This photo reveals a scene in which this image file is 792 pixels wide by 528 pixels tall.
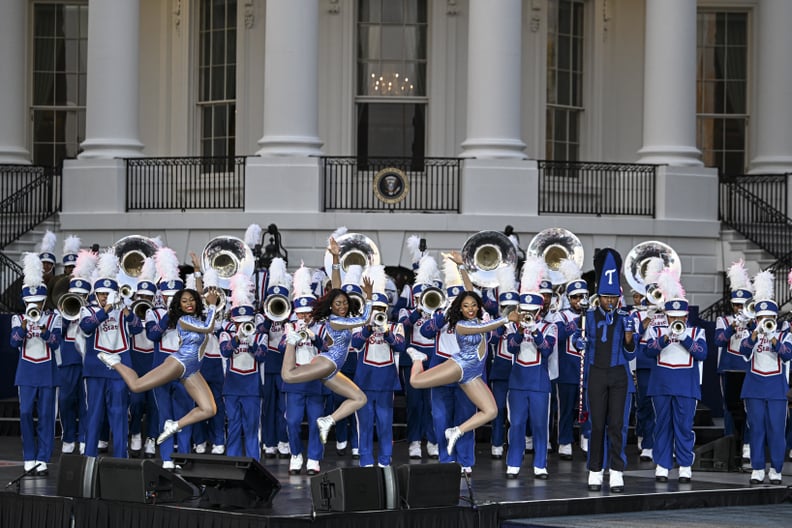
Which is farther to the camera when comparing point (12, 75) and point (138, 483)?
point (12, 75)

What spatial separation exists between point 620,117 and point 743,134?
2.24 m

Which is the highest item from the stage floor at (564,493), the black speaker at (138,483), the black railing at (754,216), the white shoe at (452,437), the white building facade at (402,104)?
the white building facade at (402,104)

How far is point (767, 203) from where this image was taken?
98.5ft

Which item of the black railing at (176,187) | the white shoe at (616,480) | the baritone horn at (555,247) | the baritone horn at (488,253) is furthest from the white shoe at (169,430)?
the black railing at (176,187)

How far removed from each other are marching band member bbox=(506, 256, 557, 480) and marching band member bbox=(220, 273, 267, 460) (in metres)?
2.52

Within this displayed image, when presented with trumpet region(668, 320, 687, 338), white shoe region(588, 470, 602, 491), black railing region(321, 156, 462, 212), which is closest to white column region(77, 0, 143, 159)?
black railing region(321, 156, 462, 212)

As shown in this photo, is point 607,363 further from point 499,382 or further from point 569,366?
point 569,366

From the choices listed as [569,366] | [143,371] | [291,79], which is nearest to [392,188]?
[291,79]

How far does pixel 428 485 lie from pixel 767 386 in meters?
4.75

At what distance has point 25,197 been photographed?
2986 centimetres

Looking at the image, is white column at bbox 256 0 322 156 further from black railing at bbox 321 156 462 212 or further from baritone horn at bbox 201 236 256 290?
baritone horn at bbox 201 236 256 290

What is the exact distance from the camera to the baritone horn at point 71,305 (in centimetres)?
1964

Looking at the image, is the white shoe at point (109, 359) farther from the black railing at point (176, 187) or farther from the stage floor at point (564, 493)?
the black railing at point (176, 187)

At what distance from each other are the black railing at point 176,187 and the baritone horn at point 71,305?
9.27 meters
